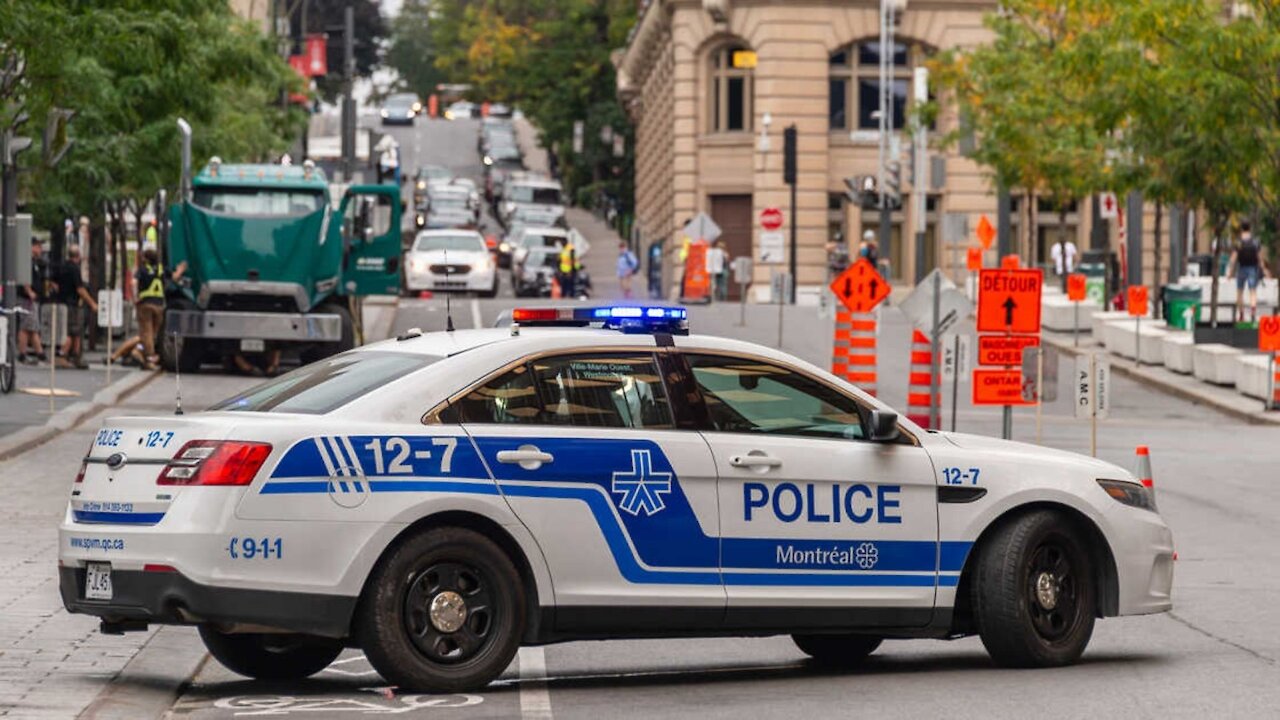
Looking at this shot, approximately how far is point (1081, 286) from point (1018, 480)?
3401 cm

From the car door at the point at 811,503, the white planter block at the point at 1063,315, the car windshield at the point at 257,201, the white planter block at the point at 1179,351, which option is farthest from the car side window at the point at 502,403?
the white planter block at the point at 1063,315

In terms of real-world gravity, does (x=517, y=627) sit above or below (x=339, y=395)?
below

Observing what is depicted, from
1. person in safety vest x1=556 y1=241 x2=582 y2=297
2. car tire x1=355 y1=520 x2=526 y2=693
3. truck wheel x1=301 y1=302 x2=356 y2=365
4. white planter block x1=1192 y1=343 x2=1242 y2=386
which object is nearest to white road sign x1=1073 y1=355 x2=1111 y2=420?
car tire x1=355 y1=520 x2=526 y2=693

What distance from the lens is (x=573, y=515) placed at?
33.0ft

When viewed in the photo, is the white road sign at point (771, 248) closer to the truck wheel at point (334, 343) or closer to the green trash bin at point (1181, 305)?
the green trash bin at point (1181, 305)

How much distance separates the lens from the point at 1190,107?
34.6 metres

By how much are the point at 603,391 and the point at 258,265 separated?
25201 mm

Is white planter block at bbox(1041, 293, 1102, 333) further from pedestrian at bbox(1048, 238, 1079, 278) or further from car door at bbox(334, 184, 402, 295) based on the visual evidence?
car door at bbox(334, 184, 402, 295)

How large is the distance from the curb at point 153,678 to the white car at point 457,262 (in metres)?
44.0

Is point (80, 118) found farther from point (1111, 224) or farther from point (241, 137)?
point (1111, 224)

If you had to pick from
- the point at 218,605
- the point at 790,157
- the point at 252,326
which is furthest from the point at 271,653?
the point at 790,157

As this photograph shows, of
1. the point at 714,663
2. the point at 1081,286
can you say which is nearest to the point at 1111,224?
the point at 1081,286

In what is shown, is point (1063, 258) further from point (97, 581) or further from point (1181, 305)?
point (97, 581)

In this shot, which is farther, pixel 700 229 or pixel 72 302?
pixel 700 229
